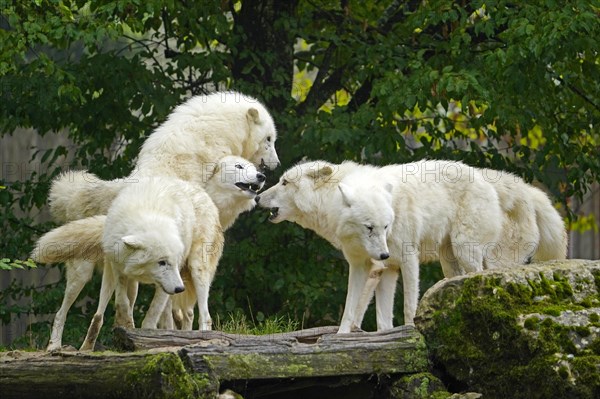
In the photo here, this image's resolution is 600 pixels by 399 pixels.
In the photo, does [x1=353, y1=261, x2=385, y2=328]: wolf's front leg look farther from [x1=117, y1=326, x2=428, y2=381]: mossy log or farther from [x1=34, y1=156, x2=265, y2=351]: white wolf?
[x1=117, y1=326, x2=428, y2=381]: mossy log

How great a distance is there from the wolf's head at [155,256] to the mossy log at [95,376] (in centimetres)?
145

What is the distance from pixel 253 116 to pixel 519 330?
15.8ft

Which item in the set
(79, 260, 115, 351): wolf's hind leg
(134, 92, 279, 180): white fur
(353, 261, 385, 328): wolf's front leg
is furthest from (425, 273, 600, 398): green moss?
(134, 92, 279, 180): white fur

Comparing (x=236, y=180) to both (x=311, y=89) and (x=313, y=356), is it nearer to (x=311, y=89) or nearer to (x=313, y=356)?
(x=313, y=356)

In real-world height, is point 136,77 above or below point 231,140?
above

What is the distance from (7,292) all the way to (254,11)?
4.70 metres

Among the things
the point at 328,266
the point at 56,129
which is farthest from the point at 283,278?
the point at 56,129

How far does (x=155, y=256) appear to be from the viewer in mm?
8141

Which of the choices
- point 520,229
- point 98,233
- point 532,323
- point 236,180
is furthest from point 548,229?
point 98,233

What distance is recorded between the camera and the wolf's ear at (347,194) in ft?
28.1

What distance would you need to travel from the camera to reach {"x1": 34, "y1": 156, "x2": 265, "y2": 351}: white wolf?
27.9ft

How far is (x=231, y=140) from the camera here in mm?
10609

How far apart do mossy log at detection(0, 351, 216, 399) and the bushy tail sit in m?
1.81

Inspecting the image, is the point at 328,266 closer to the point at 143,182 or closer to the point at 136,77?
the point at 136,77
